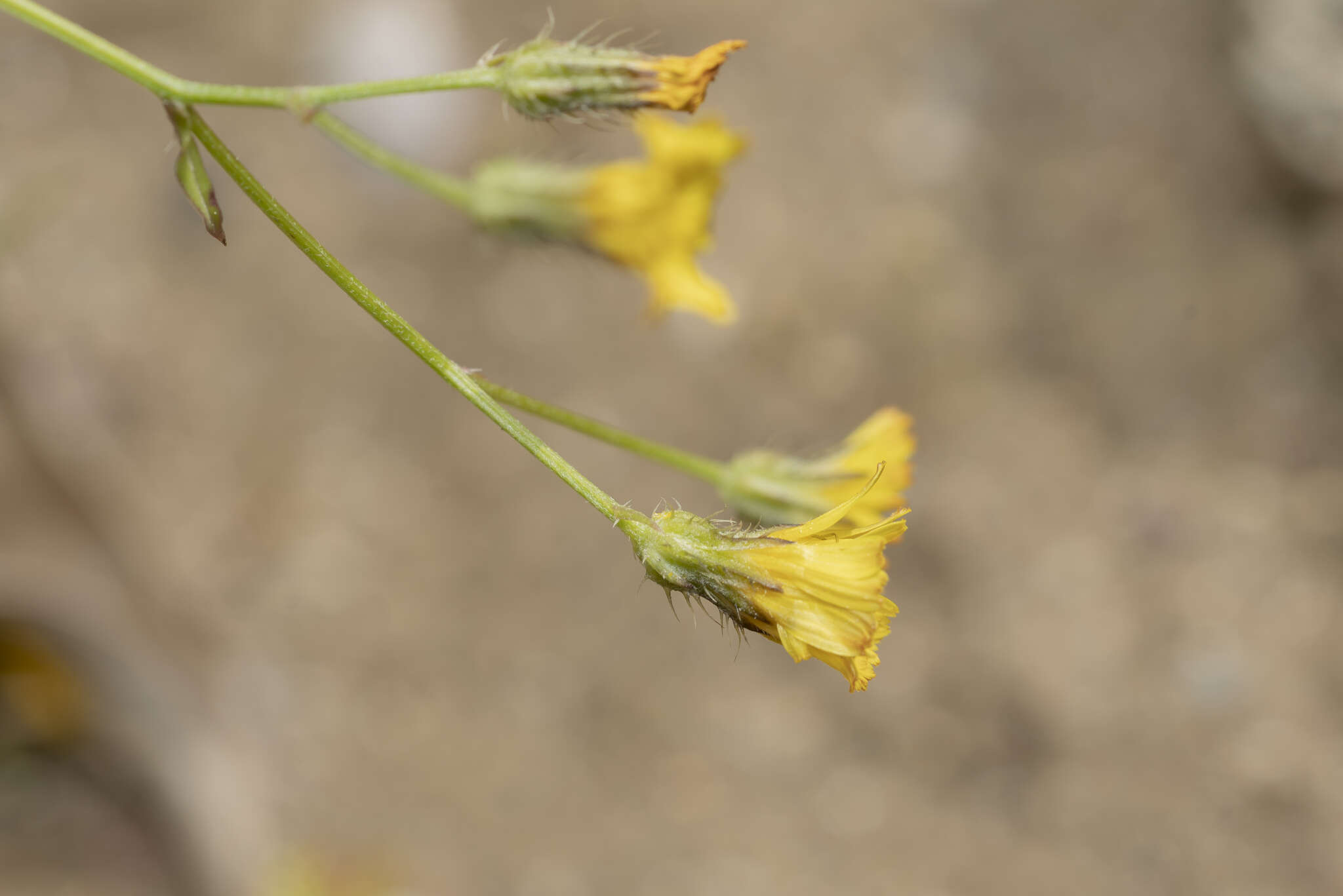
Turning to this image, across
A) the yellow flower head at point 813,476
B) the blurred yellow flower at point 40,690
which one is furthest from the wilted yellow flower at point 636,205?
the blurred yellow flower at point 40,690

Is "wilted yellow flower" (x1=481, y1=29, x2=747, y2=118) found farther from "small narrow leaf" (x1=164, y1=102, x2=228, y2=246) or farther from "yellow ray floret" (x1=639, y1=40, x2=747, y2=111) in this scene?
"small narrow leaf" (x1=164, y1=102, x2=228, y2=246)

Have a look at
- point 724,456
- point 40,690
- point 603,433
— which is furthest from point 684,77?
point 40,690

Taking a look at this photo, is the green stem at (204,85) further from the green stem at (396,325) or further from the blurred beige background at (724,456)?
the blurred beige background at (724,456)

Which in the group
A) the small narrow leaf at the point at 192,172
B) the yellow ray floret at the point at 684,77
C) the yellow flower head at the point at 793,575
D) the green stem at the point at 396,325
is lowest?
the yellow flower head at the point at 793,575

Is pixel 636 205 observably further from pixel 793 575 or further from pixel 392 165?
pixel 793 575

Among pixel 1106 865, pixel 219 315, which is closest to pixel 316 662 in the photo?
pixel 219 315

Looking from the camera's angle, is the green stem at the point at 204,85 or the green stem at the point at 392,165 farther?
the green stem at the point at 392,165
